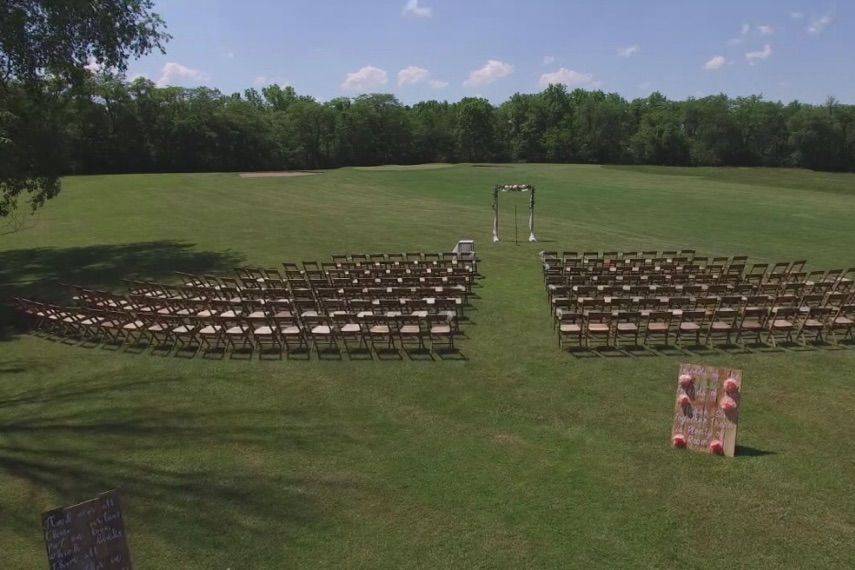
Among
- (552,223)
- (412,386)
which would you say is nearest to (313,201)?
(552,223)

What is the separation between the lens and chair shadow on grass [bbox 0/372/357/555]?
7.94 metres

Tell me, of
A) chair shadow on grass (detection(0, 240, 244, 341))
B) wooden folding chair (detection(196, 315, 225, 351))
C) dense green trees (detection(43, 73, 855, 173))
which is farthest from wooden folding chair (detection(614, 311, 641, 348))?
dense green trees (detection(43, 73, 855, 173))

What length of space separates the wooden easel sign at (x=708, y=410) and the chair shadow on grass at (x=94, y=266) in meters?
19.1

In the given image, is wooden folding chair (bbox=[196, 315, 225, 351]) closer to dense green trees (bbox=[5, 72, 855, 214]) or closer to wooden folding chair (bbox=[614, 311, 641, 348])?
wooden folding chair (bbox=[614, 311, 641, 348])

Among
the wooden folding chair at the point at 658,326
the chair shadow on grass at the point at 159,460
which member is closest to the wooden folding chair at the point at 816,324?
the wooden folding chair at the point at 658,326

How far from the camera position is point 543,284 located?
70.1 feet

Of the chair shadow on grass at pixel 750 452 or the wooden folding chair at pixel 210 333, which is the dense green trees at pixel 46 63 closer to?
the wooden folding chair at pixel 210 333

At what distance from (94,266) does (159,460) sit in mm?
20308

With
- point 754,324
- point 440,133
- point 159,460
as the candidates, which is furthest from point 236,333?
point 440,133

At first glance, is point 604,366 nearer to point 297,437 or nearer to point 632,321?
point 632,321

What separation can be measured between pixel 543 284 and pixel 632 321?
18.0ft

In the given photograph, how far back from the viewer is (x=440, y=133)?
10900cm

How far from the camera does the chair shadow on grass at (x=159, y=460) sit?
7.94 metres

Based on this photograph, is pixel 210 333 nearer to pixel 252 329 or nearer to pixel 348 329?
pixel 252 329
